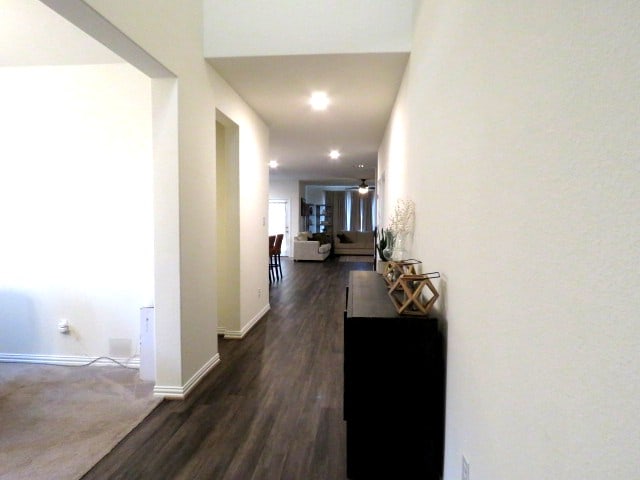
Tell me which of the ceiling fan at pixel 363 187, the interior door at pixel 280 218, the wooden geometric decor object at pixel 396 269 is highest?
the ceiling fan at pixel 363 187

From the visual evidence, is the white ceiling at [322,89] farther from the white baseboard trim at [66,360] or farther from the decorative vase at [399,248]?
the white baseboard trim at [66,360]

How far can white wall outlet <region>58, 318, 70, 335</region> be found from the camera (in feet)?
10.1

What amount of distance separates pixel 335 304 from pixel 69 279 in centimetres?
330

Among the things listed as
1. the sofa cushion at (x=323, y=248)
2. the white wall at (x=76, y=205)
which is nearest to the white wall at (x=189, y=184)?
the white wall at (x=76, y=205)

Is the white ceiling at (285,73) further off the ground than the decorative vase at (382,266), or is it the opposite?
the white ceiling at (285,73)

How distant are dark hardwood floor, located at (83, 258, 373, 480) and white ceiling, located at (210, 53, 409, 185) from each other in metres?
Result: 2.55

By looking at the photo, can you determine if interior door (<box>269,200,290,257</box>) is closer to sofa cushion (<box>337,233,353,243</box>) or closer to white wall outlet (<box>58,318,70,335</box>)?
sofa cushion (<box>337,233,353,243</box>)

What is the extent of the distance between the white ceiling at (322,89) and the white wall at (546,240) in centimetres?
170

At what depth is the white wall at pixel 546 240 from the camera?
0.53 m

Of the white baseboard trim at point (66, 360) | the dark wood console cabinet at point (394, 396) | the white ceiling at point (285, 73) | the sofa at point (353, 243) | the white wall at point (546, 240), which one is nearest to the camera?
the white wall at point (546, 240)

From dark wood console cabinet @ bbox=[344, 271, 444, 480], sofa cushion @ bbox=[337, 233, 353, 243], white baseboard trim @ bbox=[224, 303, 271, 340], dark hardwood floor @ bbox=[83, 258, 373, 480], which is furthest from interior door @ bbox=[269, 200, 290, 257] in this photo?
dark wood console cabinet @ bbox=[344, 271, 444, 480]

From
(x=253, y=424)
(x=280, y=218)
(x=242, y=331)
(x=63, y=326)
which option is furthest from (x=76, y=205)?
(x=280, y=218)

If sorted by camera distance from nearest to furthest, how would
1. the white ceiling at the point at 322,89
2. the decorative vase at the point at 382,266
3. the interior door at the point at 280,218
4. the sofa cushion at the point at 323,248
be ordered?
the white ceiling at the point at 322,89 < the decorative vase at the point at 382,266 < the sofa cushion at the point at 323,248 < the interior door at the point at 280,218

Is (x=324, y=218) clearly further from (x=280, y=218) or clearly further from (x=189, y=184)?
(x=189, y=184)
